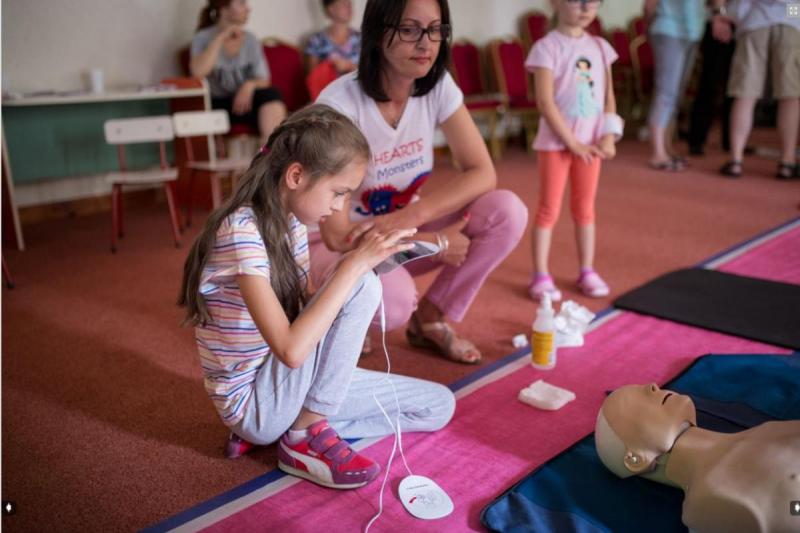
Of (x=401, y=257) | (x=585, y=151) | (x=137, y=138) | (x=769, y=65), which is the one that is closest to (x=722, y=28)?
(x=769, y=65)

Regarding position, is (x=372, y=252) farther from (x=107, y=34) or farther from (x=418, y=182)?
(x=107, y=34)

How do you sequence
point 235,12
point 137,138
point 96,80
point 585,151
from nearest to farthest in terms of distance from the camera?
point 585,151 → point 137,138 → point 96,80 → point 235,12

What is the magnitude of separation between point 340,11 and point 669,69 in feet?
7.29

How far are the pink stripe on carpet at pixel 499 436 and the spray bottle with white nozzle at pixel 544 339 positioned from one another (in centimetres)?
3

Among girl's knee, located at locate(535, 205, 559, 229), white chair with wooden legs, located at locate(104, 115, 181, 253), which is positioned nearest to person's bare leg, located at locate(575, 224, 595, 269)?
girl's knee, located at locate(535, 205, 559, 229)

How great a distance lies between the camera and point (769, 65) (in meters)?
4.37

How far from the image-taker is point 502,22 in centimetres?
614

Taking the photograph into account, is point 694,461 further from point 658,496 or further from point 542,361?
point 542,361

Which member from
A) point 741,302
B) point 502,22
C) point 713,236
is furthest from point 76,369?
point 502,22

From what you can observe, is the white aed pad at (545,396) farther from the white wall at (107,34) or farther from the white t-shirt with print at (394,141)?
the white wall at (107,34)

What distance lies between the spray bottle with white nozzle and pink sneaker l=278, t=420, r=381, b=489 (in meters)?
0.66

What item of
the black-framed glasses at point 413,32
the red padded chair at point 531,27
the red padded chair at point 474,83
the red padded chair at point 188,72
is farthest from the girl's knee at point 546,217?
the red padded chair at point 531,27

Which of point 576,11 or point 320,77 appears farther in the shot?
point 320,77

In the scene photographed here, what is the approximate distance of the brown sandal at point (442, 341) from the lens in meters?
2.08
